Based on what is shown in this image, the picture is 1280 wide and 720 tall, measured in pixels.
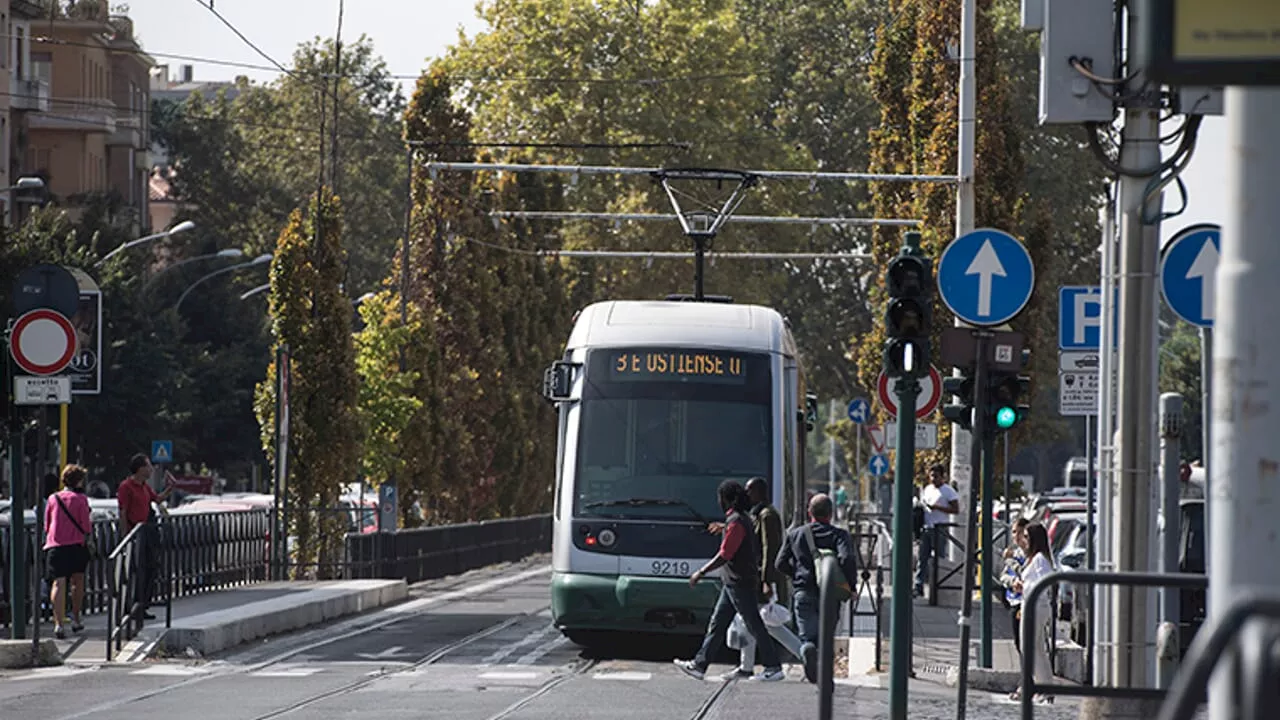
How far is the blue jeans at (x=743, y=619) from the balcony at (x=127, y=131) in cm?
6440

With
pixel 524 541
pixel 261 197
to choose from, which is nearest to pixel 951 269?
pixel 524 541

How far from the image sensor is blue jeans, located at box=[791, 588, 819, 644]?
1902cm

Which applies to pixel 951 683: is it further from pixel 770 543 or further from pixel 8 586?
pixel 8 586

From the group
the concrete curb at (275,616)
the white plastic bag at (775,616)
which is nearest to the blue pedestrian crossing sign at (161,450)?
the concrete curb at (275,616)

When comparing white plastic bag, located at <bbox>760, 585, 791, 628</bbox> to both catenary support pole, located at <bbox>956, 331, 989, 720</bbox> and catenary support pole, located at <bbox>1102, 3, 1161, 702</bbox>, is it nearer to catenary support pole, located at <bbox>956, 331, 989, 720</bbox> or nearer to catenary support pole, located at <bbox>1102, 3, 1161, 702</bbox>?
catenary support pole, located at <bbox>956, 331, 989, 720</bbox>

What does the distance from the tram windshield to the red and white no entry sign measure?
4698 mm

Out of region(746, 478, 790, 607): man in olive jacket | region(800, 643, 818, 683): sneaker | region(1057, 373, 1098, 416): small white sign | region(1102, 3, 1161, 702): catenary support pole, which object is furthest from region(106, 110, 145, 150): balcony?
region(1102, 3, 1161, 702): catenary support pole

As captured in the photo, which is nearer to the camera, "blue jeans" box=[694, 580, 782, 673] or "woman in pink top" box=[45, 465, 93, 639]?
"blue jeans" box=[694, 580, 782, 673]

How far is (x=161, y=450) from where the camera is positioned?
209ft

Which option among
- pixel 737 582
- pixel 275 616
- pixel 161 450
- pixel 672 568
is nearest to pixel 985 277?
pixel 737 582

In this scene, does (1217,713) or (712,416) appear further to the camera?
(712,416)

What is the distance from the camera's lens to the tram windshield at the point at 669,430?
862 inches

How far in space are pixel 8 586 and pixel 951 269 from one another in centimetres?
1157

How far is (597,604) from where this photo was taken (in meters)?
21.6
